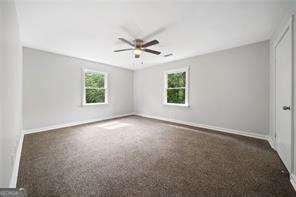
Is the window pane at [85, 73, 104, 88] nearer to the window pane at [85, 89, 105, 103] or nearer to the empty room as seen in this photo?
the empty room

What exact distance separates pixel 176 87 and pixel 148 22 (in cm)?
315

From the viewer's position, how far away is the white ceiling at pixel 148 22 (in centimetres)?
201

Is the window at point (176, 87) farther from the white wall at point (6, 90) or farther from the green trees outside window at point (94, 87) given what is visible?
the white wall at point (6, 90)

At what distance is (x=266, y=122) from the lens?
328cm

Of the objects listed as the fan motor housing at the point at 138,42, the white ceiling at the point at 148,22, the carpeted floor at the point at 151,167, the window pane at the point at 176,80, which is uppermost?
the white ceiling at the point at 148,22

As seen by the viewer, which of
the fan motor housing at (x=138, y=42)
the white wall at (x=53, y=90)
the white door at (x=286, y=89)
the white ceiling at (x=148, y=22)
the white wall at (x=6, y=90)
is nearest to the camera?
the white wall at (x=6, y=90)

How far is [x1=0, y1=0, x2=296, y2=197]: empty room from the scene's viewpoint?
1639 millimetres

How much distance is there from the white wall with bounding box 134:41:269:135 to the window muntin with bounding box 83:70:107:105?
265 cm

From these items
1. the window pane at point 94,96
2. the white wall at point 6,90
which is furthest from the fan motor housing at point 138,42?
the window pane at point 94,96

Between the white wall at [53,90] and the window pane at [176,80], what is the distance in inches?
102

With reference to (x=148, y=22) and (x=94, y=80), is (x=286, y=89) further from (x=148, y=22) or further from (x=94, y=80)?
(x=94, y=80)

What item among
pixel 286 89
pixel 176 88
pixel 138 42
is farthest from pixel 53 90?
pixel 286 89

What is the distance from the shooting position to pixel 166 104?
5.48 m

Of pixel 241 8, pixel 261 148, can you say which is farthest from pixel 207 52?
pixel 261 148
